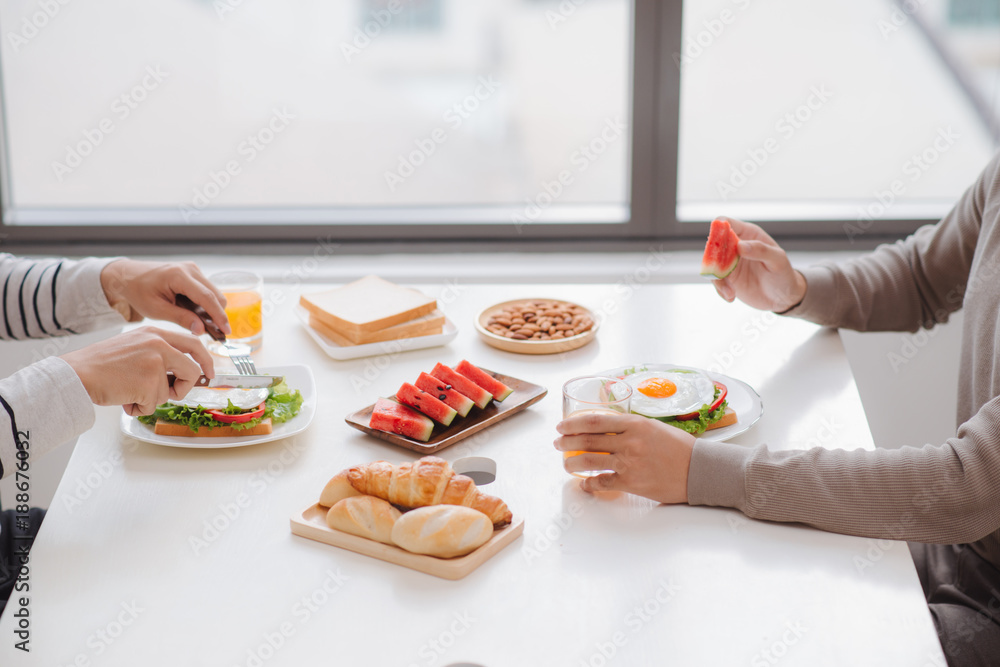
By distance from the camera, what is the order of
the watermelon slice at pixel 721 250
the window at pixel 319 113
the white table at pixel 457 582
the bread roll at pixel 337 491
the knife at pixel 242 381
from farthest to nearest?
the window at pixel 319 113 < the watermelon slice at pixel 721 250 < the knife at pixel 242 381 < the bread roll at pixel 337 491 < the white table at pixel 457 582

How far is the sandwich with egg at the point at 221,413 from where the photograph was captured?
49.6 inches

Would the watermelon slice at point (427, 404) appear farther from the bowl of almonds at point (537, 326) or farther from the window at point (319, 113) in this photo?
the window at point (319, 113)

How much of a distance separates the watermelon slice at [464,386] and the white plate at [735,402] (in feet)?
0.73

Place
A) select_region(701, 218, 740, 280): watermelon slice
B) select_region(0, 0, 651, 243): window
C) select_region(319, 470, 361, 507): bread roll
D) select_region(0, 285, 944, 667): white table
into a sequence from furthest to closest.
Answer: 1. select_region(0, 0, 651, 243): window
2. select_region(701, 218, 740, 280): watermelon slice
3. select_region(319, 470, 361, 507): bread roll
4. select_region(0, 285, 944, 667): white table

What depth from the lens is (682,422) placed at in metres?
1.24

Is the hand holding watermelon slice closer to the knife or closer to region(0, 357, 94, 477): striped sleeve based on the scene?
the knife

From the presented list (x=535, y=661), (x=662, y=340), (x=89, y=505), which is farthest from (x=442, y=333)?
(x=535, y=661)

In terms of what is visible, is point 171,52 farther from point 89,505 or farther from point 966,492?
point 966,492

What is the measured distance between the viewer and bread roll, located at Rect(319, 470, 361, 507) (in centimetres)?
109

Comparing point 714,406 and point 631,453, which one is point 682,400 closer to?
point 714,406

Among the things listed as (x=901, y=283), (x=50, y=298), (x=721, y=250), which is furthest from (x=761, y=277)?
(x=50, y=298)

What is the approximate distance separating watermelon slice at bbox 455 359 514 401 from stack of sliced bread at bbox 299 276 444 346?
244mm

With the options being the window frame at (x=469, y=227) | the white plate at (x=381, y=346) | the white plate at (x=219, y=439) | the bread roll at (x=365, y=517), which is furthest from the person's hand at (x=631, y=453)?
the window frame at (x=469, y=227)

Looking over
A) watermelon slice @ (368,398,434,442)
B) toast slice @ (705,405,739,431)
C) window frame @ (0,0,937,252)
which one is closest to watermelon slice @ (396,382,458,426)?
watermelon slice @ (368,398,434,442)
